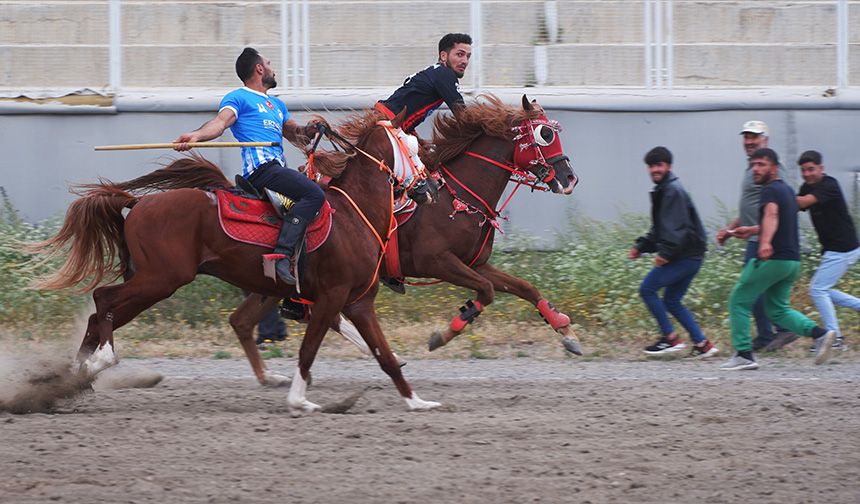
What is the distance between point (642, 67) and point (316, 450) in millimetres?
8453

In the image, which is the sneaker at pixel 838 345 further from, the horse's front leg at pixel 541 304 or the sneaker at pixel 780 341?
the horse's front leg at pixel 541 304

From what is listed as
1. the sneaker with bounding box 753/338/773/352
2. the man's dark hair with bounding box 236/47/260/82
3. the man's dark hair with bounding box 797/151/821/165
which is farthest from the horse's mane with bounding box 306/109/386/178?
the sneaker with bounding box 753/338/773/352

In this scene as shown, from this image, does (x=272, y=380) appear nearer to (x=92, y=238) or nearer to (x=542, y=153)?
(x=92, y=238)

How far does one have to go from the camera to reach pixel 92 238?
804 centimetres

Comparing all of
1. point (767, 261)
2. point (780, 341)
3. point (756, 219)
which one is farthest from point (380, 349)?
point (780, 341)

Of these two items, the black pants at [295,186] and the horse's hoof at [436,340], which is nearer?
the black pants at [295,186]

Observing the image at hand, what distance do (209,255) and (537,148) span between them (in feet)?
10.5

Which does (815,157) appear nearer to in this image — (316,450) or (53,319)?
(316,450)

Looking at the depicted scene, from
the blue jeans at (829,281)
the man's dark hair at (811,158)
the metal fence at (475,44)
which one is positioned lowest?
the blue jeans at (829,281)

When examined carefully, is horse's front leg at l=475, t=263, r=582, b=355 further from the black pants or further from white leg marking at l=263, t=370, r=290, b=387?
the black pants

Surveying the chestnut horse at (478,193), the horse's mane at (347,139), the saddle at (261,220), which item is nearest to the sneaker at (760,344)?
the chestnut horse at (478,193)

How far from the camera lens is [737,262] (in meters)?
12.2

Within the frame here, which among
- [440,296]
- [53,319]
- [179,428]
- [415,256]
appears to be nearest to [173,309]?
[53,319]

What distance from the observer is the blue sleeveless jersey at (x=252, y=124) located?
306 inches
